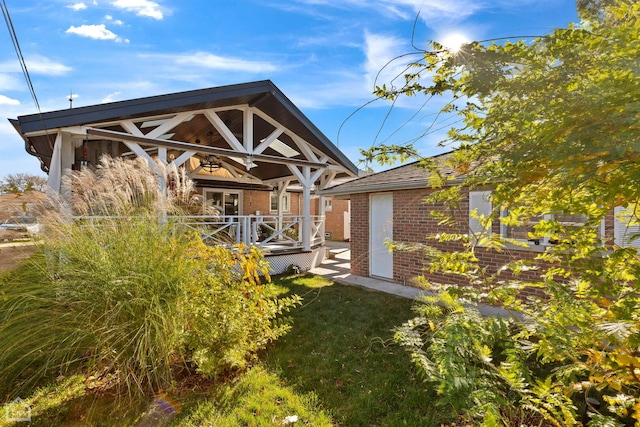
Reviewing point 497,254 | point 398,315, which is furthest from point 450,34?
point 497,254

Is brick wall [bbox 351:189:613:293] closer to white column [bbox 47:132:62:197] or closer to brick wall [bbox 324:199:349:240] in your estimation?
white column [bbox 47:132:62:197]

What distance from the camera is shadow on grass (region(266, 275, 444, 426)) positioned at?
2785 millimetres

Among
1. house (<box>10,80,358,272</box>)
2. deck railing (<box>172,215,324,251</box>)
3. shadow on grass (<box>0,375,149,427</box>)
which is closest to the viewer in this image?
shadow on grass (<box>0,375,149,427</box>)

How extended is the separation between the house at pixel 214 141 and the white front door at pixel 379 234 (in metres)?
2.26

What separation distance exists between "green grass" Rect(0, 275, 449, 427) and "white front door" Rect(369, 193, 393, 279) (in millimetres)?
3794

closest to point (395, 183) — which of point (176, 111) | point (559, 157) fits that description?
point (176, 111)

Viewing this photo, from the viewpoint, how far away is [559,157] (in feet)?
3.79

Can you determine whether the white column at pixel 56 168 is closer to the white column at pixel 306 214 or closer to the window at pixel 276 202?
the white column at pixel 306 214

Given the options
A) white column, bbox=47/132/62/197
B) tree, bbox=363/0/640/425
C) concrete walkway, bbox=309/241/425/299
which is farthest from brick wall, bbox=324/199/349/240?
tree, bbox=363/0/640/425

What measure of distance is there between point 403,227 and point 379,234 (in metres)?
0.77

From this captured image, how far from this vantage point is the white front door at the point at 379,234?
795 centimetres

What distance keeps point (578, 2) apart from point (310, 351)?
13.7 ft

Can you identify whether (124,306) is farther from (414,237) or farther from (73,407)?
(414,237)

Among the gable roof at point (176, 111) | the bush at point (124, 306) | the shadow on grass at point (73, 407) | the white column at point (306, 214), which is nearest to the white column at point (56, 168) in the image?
the gable roof at point (176, 111)
